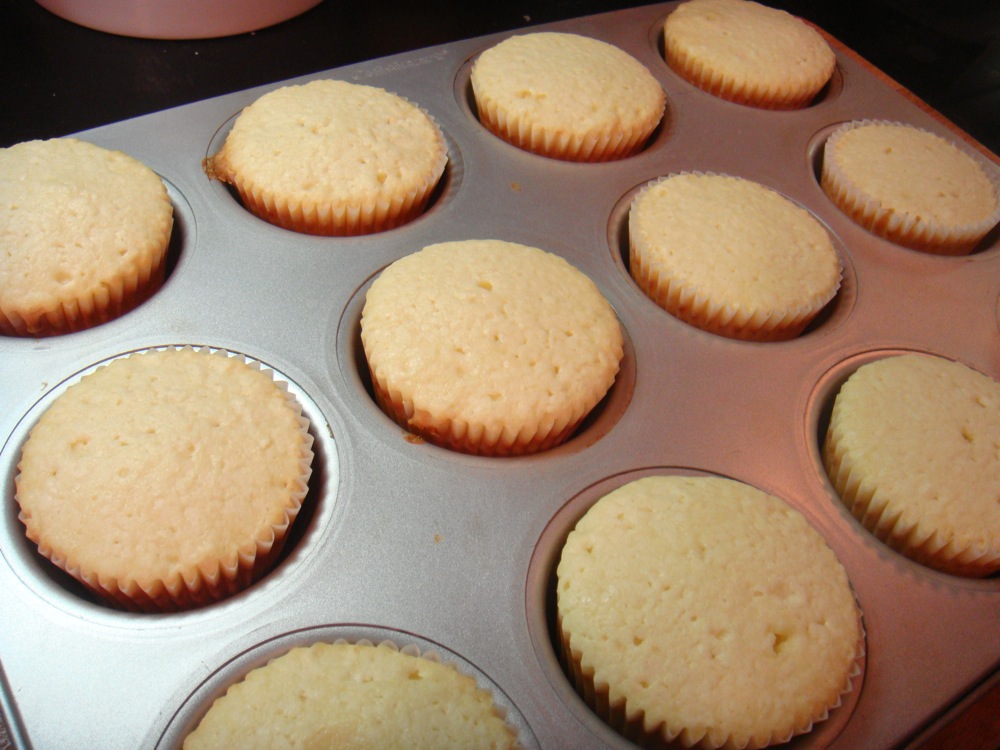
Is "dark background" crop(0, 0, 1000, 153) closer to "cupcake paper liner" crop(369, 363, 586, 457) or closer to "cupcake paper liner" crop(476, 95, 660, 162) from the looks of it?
"cupcake paper liner" crop(476, 95, 660, 162)

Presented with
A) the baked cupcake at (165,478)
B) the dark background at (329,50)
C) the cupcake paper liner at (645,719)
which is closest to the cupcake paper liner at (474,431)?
the baked cupcake at (165,478)

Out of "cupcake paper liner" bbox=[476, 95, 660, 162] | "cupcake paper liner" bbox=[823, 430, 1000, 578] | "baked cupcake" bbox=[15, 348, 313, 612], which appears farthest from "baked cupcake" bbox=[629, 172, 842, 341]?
"baked cupcake" bbox=[15, 348, 313, 612]

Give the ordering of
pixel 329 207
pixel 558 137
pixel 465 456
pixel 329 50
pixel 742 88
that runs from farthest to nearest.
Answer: pixel 329 50 → pixel 742 88 → pixel 558 137 → pixel 329 207 → pixel 465 456

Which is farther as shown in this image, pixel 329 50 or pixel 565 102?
pixel 329 50

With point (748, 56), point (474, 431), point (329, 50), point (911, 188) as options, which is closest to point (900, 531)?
point (474, 431)

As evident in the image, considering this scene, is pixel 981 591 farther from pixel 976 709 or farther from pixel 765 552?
pixel 765 552

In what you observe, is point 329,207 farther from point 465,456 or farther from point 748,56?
point 748,56

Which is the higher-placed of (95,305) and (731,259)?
(731,259)
